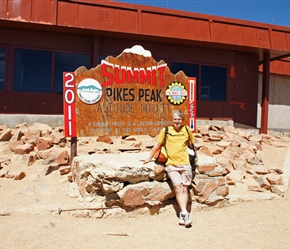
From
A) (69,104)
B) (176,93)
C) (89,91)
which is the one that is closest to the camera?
(69,104)

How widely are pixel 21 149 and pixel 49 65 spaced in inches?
168

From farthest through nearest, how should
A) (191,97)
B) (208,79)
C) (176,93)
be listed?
(208,79)
(191,97)
(176,93)

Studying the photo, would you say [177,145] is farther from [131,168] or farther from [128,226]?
[128,226]

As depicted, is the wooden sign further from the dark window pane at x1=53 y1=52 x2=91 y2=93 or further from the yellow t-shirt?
the dark window pane at x1=53 y1=52 x2=91 y2=93

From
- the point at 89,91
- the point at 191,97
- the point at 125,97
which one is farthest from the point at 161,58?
the point at 89,91

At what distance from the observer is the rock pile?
4836 millimetres

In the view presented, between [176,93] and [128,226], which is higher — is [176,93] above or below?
above

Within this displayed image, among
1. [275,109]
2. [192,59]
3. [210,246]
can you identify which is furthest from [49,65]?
[275,109]

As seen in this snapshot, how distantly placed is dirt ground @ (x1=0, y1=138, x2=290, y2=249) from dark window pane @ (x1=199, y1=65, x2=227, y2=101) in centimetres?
708

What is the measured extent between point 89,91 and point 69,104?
453mm

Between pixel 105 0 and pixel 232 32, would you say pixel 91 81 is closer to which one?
pixel 105 0

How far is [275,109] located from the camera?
15430mm

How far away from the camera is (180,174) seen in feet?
15.9

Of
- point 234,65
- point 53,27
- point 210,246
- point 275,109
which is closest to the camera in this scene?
point 210,246
